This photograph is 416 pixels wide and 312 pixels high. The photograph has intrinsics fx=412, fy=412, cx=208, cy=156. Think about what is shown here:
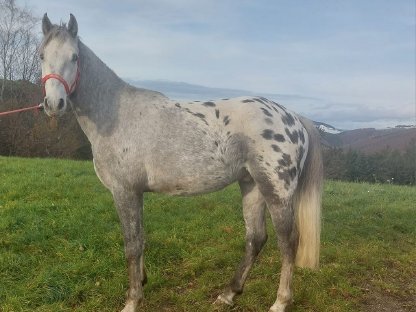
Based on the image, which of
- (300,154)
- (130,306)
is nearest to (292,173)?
(300,154)

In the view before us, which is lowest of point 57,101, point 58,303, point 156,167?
point 58,303

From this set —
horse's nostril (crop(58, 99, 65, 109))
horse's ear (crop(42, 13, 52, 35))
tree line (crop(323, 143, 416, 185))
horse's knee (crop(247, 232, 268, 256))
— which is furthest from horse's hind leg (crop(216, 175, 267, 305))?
tree line (crop(323, 143, 416, 185))

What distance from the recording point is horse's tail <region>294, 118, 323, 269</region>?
4449mm

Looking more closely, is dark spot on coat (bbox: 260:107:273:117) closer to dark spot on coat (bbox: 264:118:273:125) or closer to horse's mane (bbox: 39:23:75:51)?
dark spot on coat (bbox: 264:118:273:125)

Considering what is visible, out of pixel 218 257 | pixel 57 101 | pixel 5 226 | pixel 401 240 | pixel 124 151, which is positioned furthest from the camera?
pixel 401 240

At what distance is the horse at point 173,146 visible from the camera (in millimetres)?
4020

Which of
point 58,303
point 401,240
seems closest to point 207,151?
point 58,303

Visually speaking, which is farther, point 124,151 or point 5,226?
point 5,226

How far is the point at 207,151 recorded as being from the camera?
13.3ft

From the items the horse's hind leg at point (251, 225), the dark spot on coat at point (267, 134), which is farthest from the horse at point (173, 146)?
the horse's hind leg at point (251, 225)

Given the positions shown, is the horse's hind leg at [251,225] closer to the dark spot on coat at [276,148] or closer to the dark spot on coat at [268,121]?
the dark spot on coat at [276,148]

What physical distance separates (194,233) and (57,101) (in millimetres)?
3481

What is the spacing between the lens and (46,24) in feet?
12.6

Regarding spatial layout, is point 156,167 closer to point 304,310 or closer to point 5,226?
point 304,310
